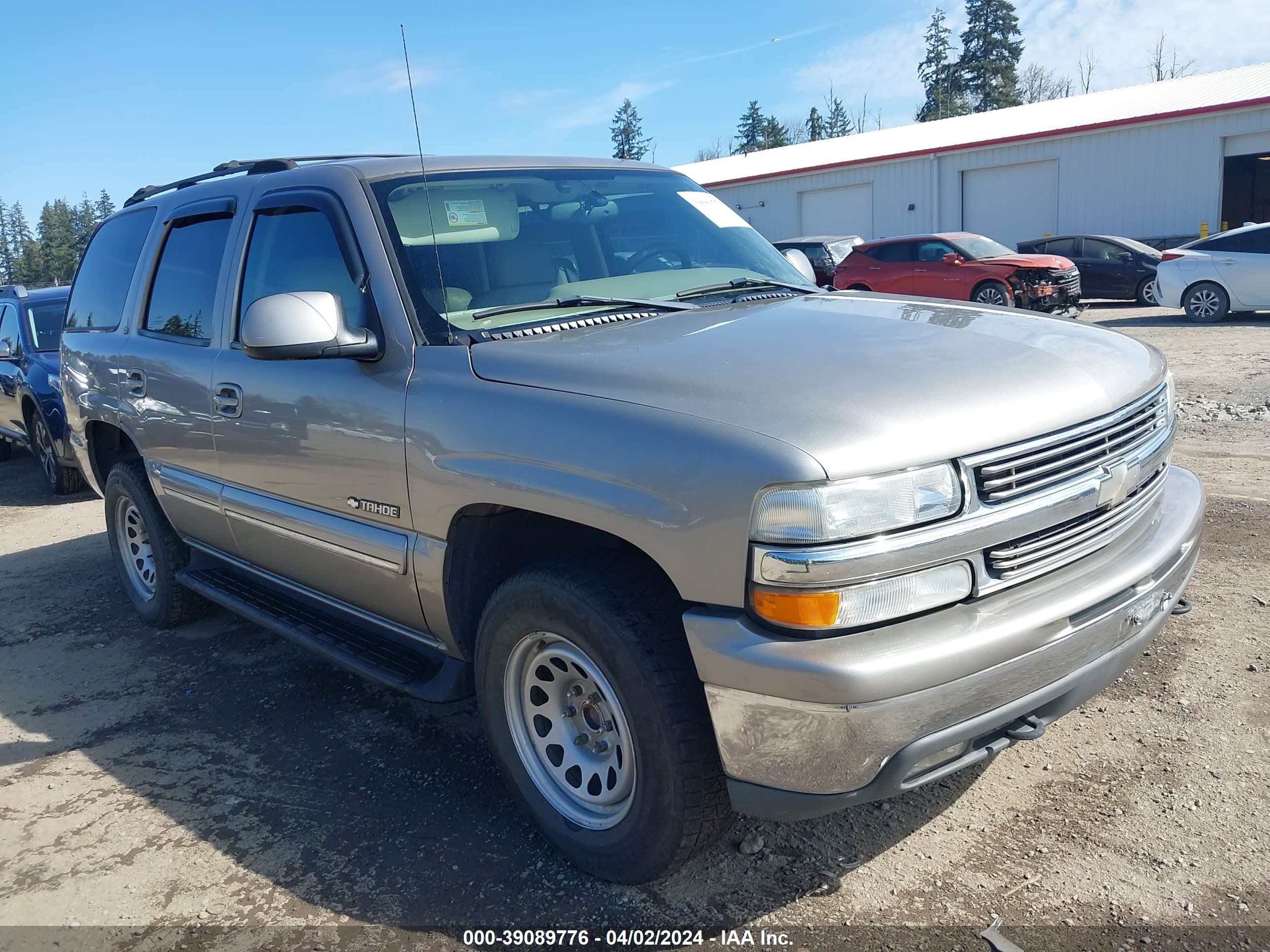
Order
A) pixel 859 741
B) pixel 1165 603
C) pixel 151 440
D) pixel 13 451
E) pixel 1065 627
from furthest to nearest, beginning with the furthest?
pixel 13 451 → pixel 151 440 → pixel 1165 603 → pixel 1065 627 → pixel 859 741

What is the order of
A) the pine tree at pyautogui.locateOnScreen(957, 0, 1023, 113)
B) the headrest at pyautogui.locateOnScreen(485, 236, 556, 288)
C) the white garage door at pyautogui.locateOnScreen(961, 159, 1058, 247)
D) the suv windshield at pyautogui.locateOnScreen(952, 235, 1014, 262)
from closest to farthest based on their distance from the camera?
the headrest at pyautogui.locateOnScreen(485, 236, 556, 288), the suv windshield at pyautogui.locateOnScreen(952, 235, 1014, 262), the white garage door at pyautogui.locateOnScreen(961, 159, 1058, 247), the pine tree at pyautogui.locateOnScreen(957, 0, 1023, 113)

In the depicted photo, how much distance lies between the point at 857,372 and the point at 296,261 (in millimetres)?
2261

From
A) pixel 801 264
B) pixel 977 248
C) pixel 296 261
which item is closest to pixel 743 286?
pixel 801 264

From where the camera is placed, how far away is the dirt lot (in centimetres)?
275

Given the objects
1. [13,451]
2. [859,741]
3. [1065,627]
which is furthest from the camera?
[13,451]

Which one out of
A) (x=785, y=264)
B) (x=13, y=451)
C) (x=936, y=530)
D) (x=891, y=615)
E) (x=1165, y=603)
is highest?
(x=785, y=264)

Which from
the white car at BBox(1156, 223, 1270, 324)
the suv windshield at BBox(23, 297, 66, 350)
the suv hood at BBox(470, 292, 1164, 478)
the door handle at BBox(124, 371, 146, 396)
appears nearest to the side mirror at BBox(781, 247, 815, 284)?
the suv hood at BBox(470, 292, 1164, 478)

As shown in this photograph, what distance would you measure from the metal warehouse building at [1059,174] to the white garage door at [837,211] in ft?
0.13

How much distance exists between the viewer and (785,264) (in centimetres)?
425

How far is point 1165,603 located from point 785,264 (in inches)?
80.5

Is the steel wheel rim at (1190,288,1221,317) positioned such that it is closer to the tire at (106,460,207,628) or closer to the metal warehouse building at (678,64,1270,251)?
the metal warehouse building at (678,64,1270,251)

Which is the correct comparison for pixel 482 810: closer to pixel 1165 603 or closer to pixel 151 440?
pixel 1165 603

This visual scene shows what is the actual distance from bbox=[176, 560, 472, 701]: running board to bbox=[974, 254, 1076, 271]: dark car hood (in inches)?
635

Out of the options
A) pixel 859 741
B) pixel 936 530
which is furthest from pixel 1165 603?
pixel 859 741
